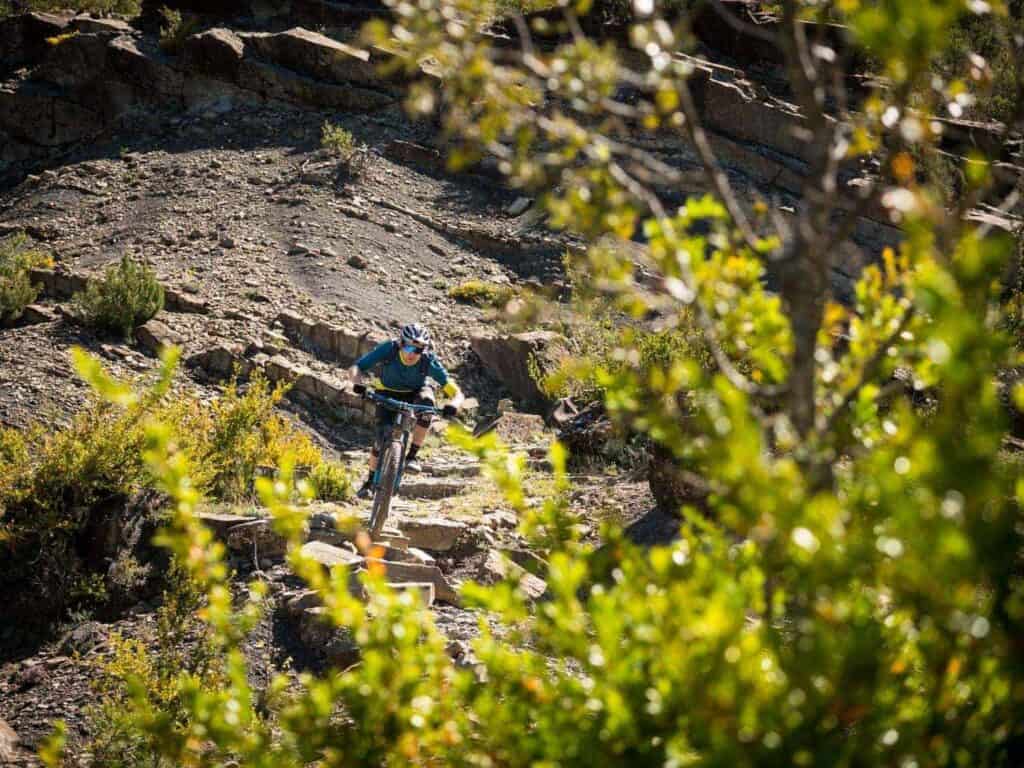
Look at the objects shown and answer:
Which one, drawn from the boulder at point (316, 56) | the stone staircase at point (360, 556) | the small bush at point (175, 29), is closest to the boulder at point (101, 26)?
the small bush at point (175, 29)

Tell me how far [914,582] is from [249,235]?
19962mm

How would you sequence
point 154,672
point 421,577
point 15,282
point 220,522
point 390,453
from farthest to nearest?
point 15,282, point 390,453, point 220,522, point 421,577, point 154,672

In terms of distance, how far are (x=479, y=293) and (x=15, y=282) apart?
8.34 m

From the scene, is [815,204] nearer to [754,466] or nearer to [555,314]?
[754,466]

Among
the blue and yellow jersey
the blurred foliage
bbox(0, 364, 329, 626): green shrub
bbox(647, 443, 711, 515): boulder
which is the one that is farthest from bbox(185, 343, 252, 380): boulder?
the blurred foliage

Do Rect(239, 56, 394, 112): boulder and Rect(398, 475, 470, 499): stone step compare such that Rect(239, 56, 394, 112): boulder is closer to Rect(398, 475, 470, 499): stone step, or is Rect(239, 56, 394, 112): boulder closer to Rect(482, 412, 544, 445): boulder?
Rect(482, 412, 544, 445): boulder

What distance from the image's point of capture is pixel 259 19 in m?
30.1

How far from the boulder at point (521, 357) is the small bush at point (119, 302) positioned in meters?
5.49

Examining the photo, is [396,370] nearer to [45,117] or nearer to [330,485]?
[330,485]

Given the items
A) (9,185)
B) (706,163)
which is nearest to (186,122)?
(9,185)

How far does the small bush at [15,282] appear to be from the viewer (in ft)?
47.4

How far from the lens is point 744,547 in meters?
2.89

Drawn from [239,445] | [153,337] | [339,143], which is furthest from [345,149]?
[239,445]

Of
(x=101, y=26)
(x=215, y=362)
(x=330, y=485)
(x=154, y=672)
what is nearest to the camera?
(x=154, y=672)
